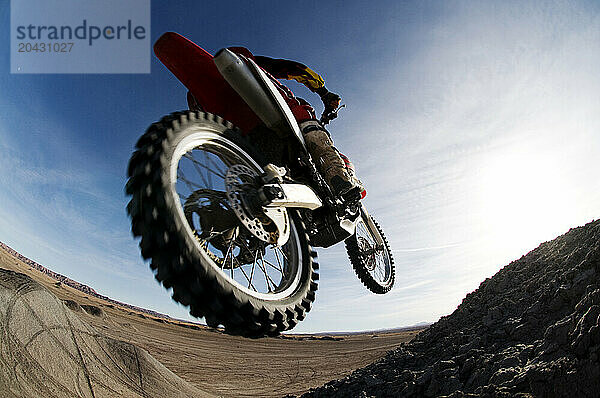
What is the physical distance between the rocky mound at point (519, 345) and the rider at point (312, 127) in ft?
6.36

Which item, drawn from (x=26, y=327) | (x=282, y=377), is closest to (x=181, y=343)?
(x=282, y=377)

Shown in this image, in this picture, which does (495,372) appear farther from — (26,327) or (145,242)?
(26,327)

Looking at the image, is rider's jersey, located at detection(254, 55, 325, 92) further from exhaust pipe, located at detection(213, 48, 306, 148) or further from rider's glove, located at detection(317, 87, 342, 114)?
exhaust pipe, located at detection(213, 48, 306, 148)

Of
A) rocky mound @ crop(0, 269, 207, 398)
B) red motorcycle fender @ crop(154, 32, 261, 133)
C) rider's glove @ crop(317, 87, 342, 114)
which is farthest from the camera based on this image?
rocky mound @ crop(0, 269, 207, 398)

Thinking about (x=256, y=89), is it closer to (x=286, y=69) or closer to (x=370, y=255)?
(x=286, y=69)

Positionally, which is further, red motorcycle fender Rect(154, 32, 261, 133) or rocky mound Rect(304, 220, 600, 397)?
red motorcycle fender Rect(154, 32, 261, 133)

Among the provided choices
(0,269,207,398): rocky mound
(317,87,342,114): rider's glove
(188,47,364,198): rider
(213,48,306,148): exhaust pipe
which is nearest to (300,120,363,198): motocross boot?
(188,47,364,198): rider

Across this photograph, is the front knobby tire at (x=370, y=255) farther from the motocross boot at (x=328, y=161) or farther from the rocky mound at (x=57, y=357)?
the rocky mound at (x=57, y=357)

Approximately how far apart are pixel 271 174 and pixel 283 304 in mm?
910

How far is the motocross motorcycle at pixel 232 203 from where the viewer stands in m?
1.59

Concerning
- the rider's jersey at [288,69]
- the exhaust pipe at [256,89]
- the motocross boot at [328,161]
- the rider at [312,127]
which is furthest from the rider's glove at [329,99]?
the exhaust pipe at [256,89]

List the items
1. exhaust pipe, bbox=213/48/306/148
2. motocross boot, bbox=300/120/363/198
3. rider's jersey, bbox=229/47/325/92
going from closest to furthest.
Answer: exhaust pipe, bbox=213/48/306/148 → motocross boot, bbox=300/120/363/198 → rider's jersey, bbox=229/47/325/92

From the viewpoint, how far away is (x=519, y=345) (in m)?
2.81

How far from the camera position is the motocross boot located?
2.95m
